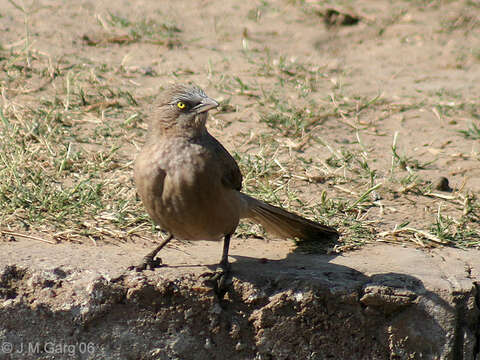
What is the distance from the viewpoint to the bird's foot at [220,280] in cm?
454

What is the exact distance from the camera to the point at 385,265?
4.83m

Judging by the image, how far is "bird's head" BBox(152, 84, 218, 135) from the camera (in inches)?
187

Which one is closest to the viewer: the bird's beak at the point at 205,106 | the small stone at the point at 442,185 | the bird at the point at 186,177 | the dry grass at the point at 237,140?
the bird at the point at 186,177

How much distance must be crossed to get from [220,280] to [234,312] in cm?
26

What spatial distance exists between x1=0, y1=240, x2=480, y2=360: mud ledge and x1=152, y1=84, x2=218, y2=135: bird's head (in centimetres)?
91

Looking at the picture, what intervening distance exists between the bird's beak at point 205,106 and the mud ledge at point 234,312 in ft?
3.34

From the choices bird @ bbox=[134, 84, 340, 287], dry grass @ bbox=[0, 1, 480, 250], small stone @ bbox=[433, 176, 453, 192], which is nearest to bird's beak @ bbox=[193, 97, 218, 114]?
bird @ bbox=[134, 84, 340, 287]

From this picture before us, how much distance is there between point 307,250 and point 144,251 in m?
1.16

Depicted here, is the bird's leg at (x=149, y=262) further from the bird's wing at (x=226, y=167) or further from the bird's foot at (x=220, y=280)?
the bird's wing at (x=226, y=167)

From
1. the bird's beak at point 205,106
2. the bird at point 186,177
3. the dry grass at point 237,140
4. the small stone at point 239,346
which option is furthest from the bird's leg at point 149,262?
the bird's beak at point 205,106

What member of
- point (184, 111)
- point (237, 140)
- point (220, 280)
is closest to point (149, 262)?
point (220, 280)

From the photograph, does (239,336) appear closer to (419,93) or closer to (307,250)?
(307,250)

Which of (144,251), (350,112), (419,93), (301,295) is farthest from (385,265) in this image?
(419,93)

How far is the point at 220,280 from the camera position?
179 inches
